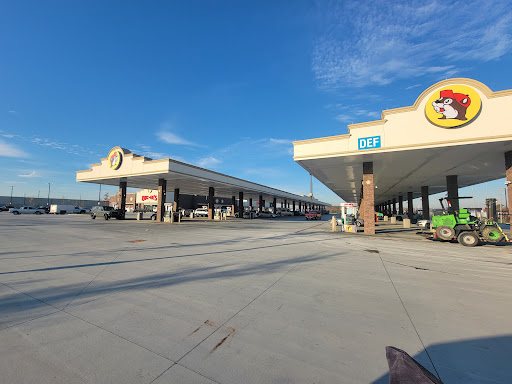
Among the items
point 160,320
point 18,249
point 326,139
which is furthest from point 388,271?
point 18,249

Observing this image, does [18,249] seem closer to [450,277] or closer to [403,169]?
[450,277]

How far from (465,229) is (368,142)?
767 centimetres

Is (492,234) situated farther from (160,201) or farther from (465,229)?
(160,201)

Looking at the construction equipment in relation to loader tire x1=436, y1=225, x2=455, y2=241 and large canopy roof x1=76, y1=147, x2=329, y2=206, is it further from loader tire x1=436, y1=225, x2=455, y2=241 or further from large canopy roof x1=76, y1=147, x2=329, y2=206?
large canopy roof x1=76, y1=147, x2=329, y2=206

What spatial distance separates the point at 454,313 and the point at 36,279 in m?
9.62

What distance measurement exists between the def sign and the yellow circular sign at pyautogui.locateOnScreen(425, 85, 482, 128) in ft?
10.3

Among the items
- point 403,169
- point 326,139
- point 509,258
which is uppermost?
point 326,139

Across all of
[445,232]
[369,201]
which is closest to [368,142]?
[369,201]

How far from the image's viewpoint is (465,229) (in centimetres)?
1292

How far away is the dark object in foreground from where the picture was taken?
2.05 metres

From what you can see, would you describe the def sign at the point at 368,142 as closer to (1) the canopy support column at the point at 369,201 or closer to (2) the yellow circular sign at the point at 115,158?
(1) the canopy support column at the point at 369,201

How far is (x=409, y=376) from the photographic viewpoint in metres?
2.15

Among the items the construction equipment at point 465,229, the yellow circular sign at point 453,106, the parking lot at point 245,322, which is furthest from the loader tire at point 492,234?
the parking lot at point 245,322

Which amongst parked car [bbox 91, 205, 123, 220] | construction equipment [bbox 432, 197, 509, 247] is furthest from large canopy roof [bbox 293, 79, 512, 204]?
parked car [bbox 91, 205, 123, 220]
